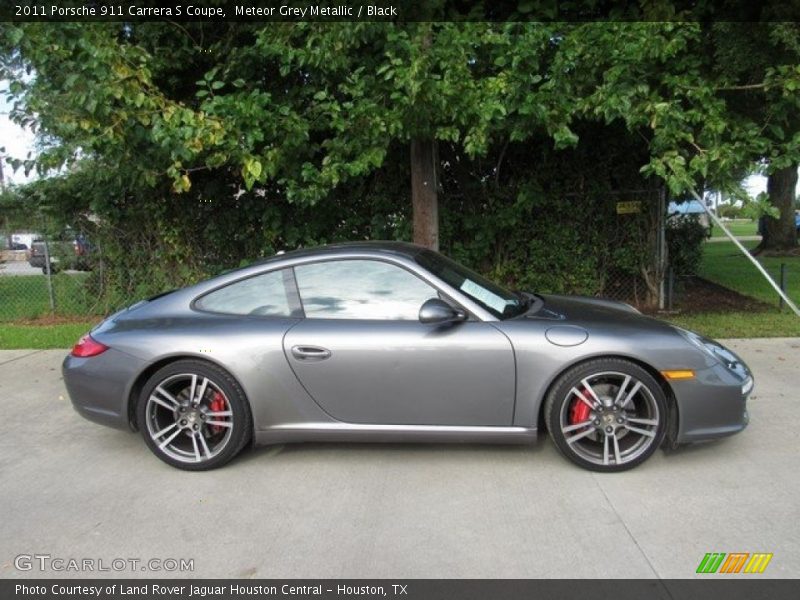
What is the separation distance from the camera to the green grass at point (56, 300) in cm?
943

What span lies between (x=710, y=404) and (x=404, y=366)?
1.79 meters

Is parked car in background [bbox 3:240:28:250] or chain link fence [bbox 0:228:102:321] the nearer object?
chain link fence [bbox 0:228:102:321]

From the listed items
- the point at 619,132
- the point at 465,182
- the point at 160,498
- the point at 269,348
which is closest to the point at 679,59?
the point at 619,132

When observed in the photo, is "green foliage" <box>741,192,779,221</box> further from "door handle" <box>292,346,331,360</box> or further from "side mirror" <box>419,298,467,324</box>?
"door handle" <box>292,346,331,360</box>

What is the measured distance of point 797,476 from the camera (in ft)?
11.4

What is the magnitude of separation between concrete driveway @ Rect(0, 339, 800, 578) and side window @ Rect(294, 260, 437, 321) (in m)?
0.98

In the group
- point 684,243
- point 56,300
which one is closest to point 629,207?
point 684,243

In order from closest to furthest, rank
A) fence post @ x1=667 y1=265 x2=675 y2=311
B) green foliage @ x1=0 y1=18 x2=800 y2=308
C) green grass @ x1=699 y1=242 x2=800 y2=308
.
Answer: green foliage @ x1=0 y1=18 x2=800 y2=308 → fence post @ x1=667 y1=265 x2=675 y2=311 → green grass @ x1=699 y1=242 x2=800 y2=308

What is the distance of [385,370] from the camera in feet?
11.6

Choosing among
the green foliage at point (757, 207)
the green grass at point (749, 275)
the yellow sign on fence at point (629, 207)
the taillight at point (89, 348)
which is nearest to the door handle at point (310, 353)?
the taillight at point (89, 348)

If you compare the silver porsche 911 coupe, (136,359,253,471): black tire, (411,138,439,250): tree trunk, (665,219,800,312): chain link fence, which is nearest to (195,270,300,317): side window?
the silver porsche 911 coupe

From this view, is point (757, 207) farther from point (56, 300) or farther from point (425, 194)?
point (56, 300)

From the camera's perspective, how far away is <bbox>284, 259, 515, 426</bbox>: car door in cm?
351

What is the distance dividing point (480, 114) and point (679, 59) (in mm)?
2338
